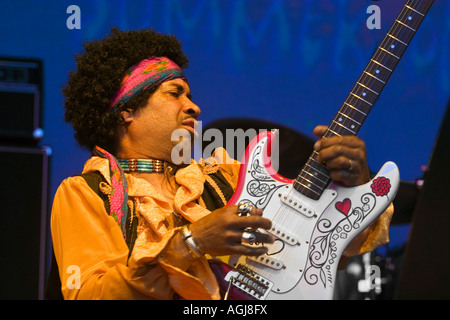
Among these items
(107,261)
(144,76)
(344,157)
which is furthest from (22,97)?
(344,157)

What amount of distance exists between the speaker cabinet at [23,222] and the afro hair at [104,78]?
0.99 ft

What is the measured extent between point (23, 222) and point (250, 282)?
1227 mm

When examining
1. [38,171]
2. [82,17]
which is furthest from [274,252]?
[82,17]

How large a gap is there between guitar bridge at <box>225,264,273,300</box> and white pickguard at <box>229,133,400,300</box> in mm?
11

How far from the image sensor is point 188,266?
153cm

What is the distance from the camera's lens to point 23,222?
2379 mm

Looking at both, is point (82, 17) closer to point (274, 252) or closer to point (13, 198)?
point (13, 198)

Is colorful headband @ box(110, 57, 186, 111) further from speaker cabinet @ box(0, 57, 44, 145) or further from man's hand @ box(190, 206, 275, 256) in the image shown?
man's hand @ box(190, 206, 275, 256)

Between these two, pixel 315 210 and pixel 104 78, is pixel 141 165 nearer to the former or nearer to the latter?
pixel 104 78

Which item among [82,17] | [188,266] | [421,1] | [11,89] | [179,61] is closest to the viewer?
[188,266]

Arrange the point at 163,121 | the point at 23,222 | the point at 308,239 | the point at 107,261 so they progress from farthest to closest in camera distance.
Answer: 1. the point at 23,222
2. the point at 163,121
3. the point at 107,261
4. the point at 308,239

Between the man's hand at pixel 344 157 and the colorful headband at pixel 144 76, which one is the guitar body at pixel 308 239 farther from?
the colorful headband at pixel 144 76

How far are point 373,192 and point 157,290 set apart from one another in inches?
25.4

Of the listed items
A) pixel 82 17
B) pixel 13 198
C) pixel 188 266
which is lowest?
pixel 13 198
